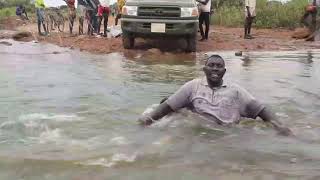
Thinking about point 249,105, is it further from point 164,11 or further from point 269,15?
point 269,15

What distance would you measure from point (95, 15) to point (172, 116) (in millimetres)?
12059

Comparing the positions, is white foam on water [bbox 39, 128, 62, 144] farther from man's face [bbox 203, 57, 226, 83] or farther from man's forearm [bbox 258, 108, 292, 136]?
man's forearm [bbox 258, 108, 292, 136]

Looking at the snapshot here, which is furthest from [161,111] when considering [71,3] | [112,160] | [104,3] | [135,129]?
[71,3]

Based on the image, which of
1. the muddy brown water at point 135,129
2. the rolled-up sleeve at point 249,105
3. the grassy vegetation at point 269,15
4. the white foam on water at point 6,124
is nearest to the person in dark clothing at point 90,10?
the muddy brown water at point 135,129

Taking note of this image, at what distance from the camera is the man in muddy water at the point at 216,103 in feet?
21.0

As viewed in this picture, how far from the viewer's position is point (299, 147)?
579cm

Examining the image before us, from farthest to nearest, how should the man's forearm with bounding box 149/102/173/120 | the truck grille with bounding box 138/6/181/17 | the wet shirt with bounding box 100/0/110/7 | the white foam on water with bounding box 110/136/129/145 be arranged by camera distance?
the wet shirt with bounding box 100/0/110/7, the truck grille with bounding box 138/6/181/17, the man's forearm with bounding box 149/102/173/120, the white foam on water with bounding box 110/136/129/145

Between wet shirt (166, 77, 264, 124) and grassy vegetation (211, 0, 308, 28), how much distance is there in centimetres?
1771

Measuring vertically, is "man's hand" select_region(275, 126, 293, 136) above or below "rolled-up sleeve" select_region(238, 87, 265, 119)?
below

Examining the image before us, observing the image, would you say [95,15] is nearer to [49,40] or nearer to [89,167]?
[49,40]

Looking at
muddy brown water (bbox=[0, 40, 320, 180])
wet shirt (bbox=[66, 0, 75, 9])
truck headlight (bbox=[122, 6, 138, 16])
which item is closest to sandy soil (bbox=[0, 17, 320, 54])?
truck headlight (bbox=[122, 6, 138, 16])

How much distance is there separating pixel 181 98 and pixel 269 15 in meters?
18.6

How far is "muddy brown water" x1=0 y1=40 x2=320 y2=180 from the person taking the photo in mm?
4840

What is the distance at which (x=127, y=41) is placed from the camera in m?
14.9
